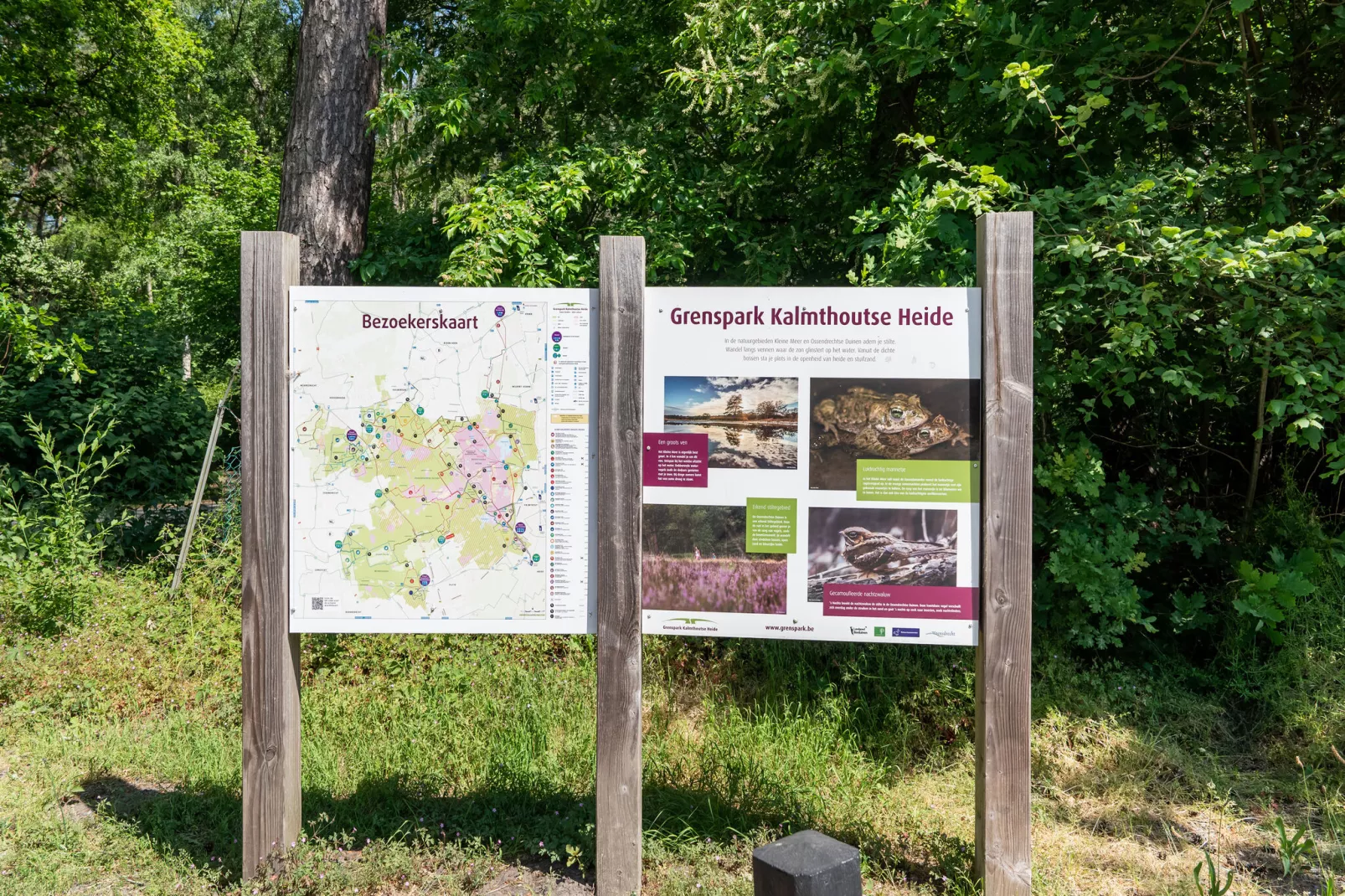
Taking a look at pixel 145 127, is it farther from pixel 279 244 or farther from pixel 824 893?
pixel 824 893

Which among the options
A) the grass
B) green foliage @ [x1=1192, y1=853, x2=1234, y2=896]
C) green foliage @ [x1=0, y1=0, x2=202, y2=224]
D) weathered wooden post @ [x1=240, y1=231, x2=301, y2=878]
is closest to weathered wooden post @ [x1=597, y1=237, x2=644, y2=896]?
the grass

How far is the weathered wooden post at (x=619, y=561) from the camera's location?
3207 mm

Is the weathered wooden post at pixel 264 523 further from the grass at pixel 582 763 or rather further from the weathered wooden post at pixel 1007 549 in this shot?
the weathered wooden post at pixel 1007 549

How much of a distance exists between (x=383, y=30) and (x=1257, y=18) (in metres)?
6.13

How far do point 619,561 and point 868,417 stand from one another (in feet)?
3.37

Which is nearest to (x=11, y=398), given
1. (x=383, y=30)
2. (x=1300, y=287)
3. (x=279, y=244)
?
(x=383, y=30)

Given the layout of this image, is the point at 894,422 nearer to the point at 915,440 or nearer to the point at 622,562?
the point at 915,440

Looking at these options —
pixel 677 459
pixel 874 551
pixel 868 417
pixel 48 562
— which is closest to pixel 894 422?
pixel 868 417

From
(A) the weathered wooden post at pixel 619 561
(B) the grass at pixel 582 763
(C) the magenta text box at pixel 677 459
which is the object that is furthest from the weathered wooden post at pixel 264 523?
(C) the magenta text box at pixel 677 459

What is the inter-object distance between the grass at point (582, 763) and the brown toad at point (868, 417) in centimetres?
169

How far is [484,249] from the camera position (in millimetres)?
5750

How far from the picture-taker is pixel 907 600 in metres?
3.14

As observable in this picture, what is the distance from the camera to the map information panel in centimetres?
329

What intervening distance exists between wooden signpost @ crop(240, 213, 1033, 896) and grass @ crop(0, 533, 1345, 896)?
0.31 metres
